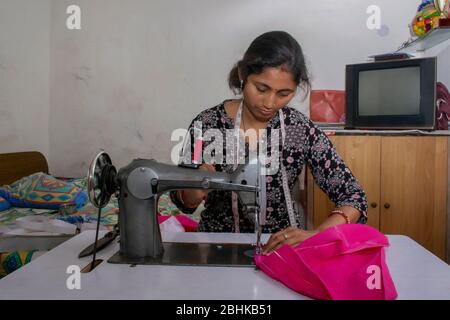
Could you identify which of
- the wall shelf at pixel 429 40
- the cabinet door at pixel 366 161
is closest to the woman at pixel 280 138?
the cabinet door at pixel 366 161

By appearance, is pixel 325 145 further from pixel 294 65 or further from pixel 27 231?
pixel 27 231

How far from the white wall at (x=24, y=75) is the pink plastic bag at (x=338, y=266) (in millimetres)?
2856

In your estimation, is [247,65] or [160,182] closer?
[160,182]

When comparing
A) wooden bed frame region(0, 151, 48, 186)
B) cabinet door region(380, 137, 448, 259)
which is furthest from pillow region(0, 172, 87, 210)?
cabinet door region(380, 137, 448, 259)

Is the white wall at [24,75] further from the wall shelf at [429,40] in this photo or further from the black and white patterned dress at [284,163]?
the wall shelf at [429,40]

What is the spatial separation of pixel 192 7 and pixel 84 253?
9.47 feet

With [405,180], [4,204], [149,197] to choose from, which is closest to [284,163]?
[149,197]

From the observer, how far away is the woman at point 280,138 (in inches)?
63.5

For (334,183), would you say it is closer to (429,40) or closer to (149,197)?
(149,197)

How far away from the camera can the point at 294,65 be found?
1.64 meters

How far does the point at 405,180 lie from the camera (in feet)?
8.99

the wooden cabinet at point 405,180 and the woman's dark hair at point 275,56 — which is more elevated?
the woman's dark hair at point 275,56

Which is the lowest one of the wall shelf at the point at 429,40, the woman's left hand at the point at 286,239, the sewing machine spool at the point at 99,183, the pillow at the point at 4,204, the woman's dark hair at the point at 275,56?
the pillow at the point at 4,204
